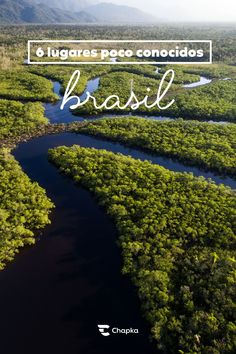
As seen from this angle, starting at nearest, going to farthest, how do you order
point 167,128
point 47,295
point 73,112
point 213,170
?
point 47,295 < point 213,170 < point 167,128 < point 73,112

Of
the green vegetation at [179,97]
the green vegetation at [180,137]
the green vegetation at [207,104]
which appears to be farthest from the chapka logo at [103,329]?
the green vegetation at [207,104]

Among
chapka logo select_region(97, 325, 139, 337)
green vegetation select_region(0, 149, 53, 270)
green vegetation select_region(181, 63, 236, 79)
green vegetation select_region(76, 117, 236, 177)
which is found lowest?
chapka logo select_region(97, 325, 139, 337)

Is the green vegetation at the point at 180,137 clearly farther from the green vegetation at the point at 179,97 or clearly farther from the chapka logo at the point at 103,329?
the chapka logo at the point at 103,329

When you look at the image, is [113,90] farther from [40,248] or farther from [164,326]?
[164,326]

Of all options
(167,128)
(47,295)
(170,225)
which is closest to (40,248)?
(47,295)

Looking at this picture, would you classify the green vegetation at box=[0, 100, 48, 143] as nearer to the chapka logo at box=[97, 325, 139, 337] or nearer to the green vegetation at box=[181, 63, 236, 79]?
the chapka logo at box=[97, 325, 139, 337]

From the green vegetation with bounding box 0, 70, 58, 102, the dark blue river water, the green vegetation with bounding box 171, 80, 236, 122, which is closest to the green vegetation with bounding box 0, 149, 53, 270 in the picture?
the dark blue river water
